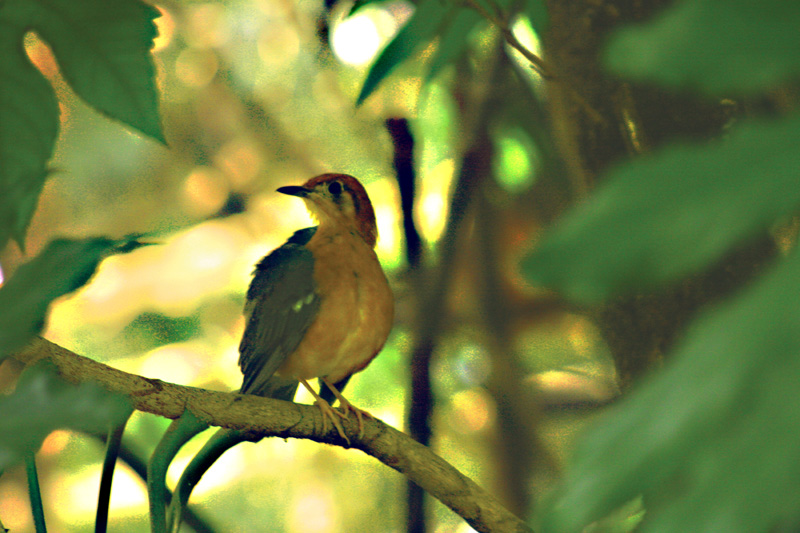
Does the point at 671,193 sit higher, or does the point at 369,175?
the point at 369,175

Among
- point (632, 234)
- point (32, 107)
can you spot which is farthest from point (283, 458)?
point (632, 234)

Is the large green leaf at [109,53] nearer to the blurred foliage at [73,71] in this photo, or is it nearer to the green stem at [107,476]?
the blurred foliage at [73,71]

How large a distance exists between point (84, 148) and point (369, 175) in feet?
4.49

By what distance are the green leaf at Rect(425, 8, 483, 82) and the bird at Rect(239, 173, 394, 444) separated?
50 centimetres

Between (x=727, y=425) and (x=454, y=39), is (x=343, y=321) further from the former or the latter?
(x=727, y=425)

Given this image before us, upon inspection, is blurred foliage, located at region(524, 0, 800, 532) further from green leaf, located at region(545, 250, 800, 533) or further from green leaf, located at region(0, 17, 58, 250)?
green leaf, located at region(0, 17, 58, 250)

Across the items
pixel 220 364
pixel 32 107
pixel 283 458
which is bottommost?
pixel 32 107

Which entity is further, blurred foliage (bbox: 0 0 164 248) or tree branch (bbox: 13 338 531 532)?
tree branch (bbox: 13 338 531 532)

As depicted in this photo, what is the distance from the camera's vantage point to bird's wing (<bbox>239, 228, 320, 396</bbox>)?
3.58 feet

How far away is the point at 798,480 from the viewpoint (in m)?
0.20

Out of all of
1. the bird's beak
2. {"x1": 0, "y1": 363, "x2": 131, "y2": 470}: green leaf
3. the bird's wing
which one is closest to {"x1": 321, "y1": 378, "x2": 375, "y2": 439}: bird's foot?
the bird's wing

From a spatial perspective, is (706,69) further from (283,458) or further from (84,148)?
(84,148)

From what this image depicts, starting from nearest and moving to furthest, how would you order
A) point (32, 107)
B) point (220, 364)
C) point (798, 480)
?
point (798, 480) → point (32, 107) → point (220, 364)

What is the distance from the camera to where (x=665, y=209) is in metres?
0.22
